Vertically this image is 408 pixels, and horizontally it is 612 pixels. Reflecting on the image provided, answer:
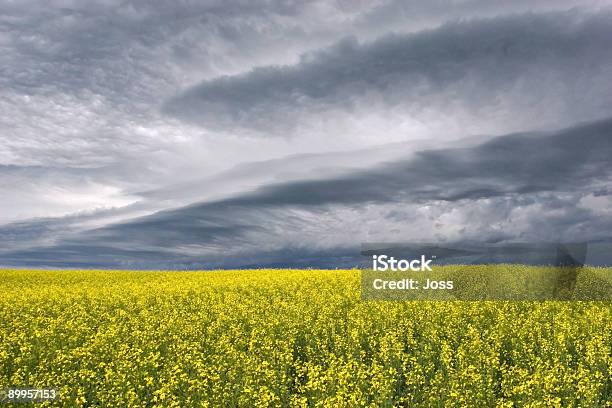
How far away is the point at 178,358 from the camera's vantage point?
14.4 metres

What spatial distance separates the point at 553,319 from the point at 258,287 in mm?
15577

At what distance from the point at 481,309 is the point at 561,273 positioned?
15.7 m

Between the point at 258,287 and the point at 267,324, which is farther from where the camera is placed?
the point at 258,287

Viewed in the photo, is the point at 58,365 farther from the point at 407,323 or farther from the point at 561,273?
the point at 561,273

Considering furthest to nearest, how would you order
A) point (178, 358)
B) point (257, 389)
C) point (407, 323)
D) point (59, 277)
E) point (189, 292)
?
point (59, 277), point (189, 292), point (407, 323), point (178, 358), point (257, 389)

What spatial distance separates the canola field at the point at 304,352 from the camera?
11.4 metres

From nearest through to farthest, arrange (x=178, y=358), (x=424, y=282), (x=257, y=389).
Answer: (x=257, y=389) < (x=178, y=358) < (x=424, y=282)

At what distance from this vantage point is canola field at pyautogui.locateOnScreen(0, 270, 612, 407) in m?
11.4

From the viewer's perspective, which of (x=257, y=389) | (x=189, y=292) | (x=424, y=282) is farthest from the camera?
(x=424, y=282)

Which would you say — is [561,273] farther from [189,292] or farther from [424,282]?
[189,292]

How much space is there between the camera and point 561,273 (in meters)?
32.6

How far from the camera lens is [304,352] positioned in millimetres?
16391

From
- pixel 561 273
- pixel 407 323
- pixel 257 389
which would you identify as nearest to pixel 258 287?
Answer: pixel 407 323

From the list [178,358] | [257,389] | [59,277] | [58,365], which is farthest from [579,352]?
[59,277]
